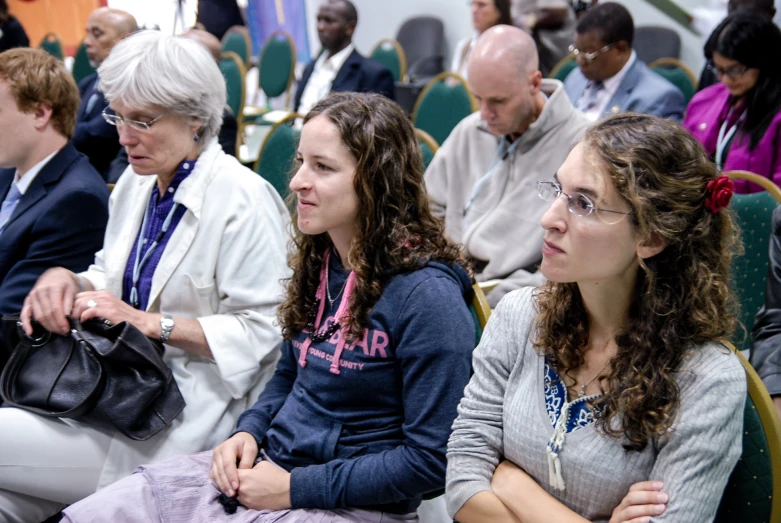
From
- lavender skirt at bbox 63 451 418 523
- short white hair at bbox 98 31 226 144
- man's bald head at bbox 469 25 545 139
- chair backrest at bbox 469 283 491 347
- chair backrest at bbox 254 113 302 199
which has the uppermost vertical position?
short white hair at bbox 98 31 226 144

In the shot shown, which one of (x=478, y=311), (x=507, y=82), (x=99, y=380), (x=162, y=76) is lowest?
(x=99, y=380)

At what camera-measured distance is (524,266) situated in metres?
2.29

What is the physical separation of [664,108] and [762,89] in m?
0.60

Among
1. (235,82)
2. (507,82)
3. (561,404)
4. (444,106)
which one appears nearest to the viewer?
(561,404)

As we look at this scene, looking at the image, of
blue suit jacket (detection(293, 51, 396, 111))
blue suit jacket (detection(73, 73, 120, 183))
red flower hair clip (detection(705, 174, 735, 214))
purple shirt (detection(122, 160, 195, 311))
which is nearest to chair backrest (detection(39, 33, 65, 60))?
blue suit jacket (detection(293, 51, 396, 111))

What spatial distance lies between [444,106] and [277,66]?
278 centimetres

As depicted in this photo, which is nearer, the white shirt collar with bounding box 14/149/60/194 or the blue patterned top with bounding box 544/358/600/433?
the blue patterned top with bounding box 544/358/600/433

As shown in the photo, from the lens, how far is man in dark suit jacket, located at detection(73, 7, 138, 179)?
11.4 ft

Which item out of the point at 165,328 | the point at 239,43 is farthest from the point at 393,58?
the point at 165,328

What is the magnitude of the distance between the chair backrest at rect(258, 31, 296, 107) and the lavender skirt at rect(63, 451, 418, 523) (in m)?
4.99

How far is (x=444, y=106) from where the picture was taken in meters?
3.86

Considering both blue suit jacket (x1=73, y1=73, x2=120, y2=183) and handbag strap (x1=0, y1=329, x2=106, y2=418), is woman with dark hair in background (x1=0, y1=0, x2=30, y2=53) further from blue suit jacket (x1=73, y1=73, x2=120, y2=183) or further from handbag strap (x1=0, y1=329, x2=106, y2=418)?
handbag strap (x1=0, y1=329, x2=106, y2=418)

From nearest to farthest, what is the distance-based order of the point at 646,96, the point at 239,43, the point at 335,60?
the point at 646,96 → the point at 335,60 → the point at 239,43

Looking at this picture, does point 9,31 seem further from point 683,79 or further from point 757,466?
point 757,466
